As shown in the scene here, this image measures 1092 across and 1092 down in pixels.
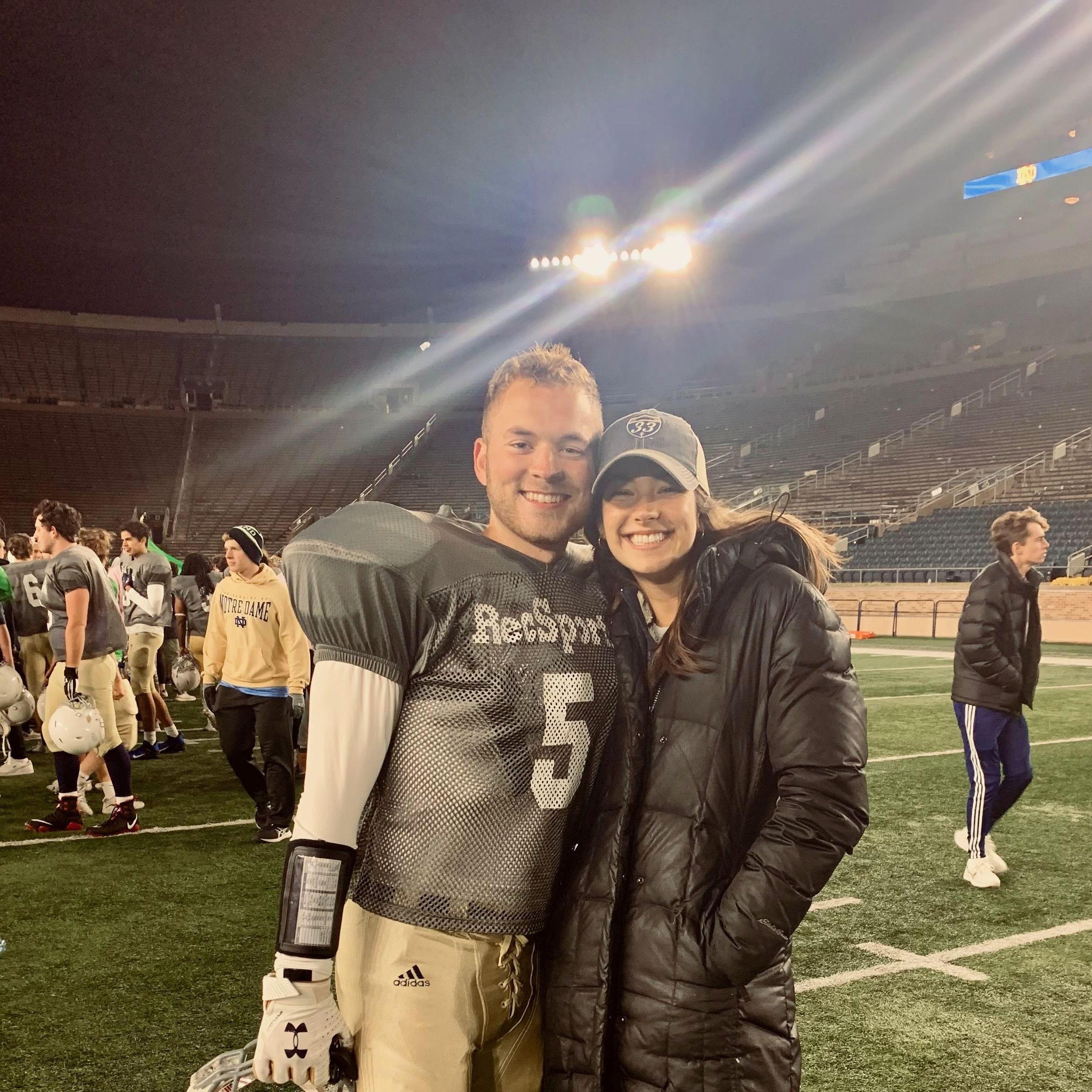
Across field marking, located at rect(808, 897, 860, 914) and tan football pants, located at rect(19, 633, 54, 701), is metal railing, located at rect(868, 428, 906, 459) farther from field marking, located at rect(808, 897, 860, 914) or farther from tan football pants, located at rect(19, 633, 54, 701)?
field marking, located at rect(808, 897, 860, 914)

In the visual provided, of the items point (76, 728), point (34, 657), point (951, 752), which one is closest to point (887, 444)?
point (951, 752)

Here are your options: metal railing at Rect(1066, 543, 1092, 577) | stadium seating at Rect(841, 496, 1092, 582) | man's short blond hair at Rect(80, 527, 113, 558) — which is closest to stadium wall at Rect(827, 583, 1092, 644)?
stadium seating at Rect(841, 496, 1092, 582)

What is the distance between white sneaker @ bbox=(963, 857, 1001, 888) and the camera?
17.1ft

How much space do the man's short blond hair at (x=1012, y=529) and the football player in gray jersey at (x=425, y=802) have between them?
4.18 metres

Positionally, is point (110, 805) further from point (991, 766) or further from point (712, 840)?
point (712, 840)

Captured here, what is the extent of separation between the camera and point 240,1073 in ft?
5.74

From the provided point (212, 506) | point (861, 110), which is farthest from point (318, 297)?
point (861, 110)

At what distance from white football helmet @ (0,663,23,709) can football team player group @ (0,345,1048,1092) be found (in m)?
5.23

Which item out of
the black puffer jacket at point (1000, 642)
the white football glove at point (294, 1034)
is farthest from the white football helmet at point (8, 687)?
the black puffer jacket at point (1000, 642)

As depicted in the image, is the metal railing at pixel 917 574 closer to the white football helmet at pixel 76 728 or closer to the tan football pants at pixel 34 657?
the tan football pants at pixel 34 657

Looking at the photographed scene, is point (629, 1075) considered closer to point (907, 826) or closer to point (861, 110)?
point (907, 826)

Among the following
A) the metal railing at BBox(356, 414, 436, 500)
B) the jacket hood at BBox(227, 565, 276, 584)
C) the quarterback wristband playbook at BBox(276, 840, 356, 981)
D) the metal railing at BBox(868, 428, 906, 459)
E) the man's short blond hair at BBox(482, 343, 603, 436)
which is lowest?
the quarterback wristband playbook at BBox(276, 840, 356, 981)

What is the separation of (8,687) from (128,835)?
118 cm

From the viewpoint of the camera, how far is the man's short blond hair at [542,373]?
1989mm
